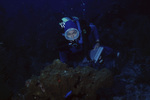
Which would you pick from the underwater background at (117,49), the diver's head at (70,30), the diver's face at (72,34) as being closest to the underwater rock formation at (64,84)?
the underwater background at (117,49)

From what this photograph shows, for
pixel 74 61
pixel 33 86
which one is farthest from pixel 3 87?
pixel 74 61

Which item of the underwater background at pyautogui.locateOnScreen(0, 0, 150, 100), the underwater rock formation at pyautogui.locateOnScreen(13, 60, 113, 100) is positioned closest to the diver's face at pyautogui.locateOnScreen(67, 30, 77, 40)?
the underwater background at pyautogui.locateOnScreen(0, 0, 150, 100)

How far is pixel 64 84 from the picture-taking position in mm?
2092

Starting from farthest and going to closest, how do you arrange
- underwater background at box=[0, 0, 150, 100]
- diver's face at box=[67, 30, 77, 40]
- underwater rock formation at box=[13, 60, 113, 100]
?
diver's face at box=[67, 30, 77, 40] < underwater background at box=[0, 0, 150, 100] < underwater rock formation at box=[13, 60, 113, 100]

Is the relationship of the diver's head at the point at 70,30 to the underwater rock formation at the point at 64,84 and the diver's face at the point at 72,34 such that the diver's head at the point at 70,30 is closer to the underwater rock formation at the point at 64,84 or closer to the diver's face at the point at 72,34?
the diver's face at the point at 72,34

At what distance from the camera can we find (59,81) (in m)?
2.05

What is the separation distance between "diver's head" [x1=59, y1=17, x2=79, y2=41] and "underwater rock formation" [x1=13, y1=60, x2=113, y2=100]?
1.43 meters

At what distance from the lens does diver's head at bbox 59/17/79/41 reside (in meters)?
3.41

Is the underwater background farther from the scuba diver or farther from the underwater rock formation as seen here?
the scuba diver

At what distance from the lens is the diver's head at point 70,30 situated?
11.2 ft

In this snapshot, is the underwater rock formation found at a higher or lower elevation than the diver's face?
lower

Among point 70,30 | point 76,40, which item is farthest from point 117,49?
point 70,30

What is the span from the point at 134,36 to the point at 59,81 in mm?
6552

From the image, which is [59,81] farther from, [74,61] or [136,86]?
[74,61]
